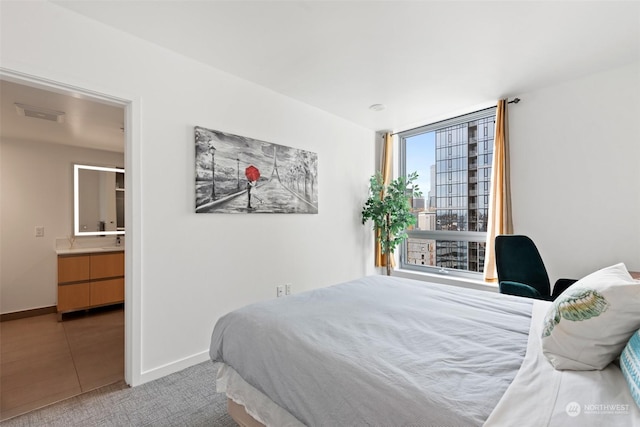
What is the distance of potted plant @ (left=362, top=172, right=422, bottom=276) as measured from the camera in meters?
3.92

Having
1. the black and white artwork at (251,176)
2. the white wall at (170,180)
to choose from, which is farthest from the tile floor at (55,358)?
the black and white artwork at (251,176)

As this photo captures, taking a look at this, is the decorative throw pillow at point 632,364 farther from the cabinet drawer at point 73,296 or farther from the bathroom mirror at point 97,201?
the bathroom mirror at point 97,201

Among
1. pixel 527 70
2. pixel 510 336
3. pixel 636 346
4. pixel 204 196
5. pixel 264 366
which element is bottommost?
pixel 264 366

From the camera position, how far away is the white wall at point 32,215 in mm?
3838

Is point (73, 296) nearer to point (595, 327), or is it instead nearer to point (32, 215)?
point (32, 215)

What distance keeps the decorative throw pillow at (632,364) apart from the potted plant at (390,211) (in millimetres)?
3065

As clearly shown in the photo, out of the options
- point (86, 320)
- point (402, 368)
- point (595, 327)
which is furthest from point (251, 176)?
point (86, 320)

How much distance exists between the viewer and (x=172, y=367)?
7.68ft

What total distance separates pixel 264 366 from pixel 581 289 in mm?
1312

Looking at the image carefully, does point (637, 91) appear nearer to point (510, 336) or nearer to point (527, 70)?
point (527, 70)

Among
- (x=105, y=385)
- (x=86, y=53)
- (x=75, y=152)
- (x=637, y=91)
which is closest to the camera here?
(x=86, y=53)

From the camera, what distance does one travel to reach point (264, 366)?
1.31 m

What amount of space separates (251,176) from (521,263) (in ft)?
8.90

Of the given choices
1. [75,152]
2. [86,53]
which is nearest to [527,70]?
Answer: [86,53]
